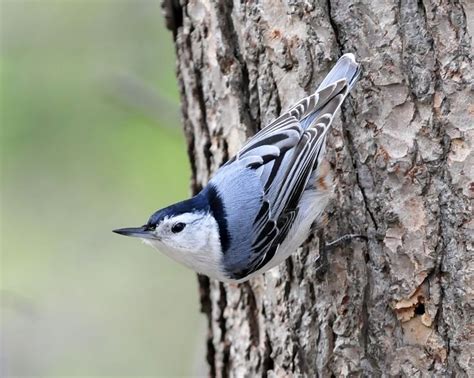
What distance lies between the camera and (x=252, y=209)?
271 centimetres

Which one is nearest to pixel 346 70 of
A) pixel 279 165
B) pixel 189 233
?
pixel 279 165

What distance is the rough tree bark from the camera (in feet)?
7.94

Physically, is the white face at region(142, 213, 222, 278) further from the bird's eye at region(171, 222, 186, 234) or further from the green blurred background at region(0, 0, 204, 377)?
the green blurred background at region(0, 0, 204, 377)

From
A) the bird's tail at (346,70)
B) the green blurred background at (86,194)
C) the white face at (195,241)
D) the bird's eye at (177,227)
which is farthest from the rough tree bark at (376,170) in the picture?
the green blurred background at (86,194)

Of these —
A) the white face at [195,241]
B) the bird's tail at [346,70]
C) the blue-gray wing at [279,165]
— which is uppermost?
the bird's tail at [346,70]

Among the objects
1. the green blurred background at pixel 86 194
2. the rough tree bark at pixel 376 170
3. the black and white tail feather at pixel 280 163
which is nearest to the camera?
the rough tree bark at pixel 376 170

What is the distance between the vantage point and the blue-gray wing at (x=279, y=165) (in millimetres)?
2668

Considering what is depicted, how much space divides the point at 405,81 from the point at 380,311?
2.29ft

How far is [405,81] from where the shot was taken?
2.48 m

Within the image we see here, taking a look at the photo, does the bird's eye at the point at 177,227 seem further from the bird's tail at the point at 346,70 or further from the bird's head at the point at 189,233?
the bird's tail at the point at 346,70

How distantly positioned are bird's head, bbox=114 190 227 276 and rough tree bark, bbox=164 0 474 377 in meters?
0.26

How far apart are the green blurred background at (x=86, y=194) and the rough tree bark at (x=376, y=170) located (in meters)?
1.69

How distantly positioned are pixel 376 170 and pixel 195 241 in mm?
639

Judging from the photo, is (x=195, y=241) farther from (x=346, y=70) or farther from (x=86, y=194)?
(x=86, y=194)
